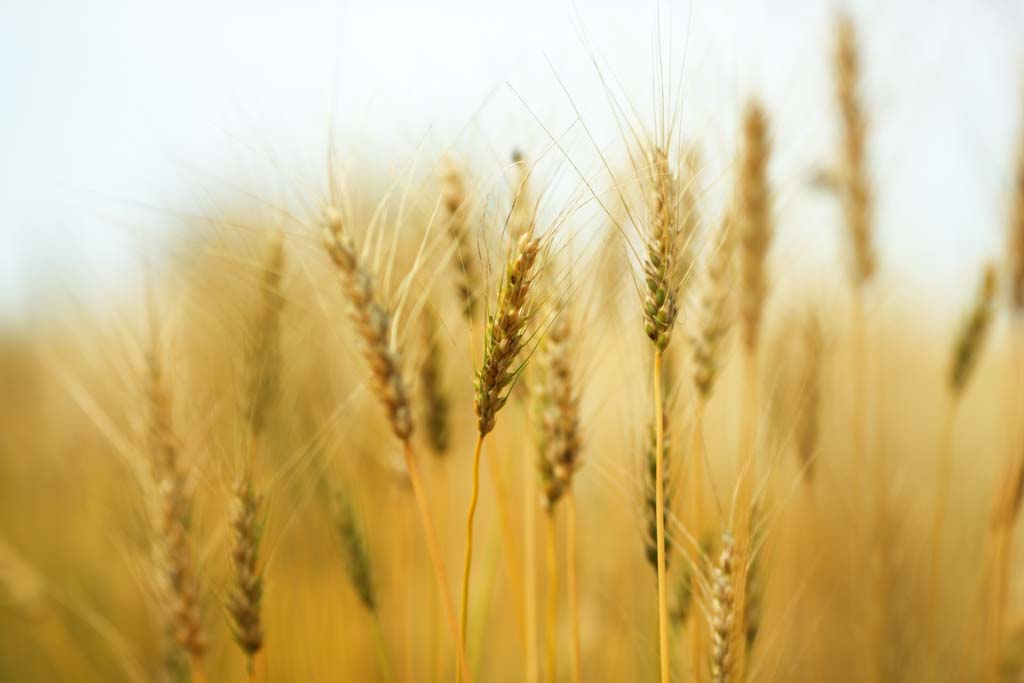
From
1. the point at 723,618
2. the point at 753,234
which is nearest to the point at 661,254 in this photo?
the point at 723,618

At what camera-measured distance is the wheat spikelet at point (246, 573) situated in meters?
0.98

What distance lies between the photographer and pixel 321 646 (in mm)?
1820

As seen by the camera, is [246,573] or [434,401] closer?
[246,573]

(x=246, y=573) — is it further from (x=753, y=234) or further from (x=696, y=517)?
(x=753, y=234)

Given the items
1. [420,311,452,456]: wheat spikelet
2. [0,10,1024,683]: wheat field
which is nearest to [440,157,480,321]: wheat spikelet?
[0,10,1024,683]: wheat field

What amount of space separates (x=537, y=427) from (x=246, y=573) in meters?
0.48

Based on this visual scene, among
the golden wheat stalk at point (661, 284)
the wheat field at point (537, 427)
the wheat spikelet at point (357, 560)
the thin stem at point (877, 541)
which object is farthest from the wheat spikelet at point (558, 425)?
the thin stem at point (877, 541)

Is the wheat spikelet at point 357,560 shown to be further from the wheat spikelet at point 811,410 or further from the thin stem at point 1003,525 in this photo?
the thin stem at point 1003,525

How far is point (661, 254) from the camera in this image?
2.83ft

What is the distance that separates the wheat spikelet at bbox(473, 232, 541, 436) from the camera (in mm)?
783

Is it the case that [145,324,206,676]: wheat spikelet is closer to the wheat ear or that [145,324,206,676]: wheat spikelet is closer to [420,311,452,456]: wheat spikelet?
the wheat ear

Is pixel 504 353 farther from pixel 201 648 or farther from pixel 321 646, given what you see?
pixel 321 646

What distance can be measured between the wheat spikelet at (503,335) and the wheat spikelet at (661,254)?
0.15m

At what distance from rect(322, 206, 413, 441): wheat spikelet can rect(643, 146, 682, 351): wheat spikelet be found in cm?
32
